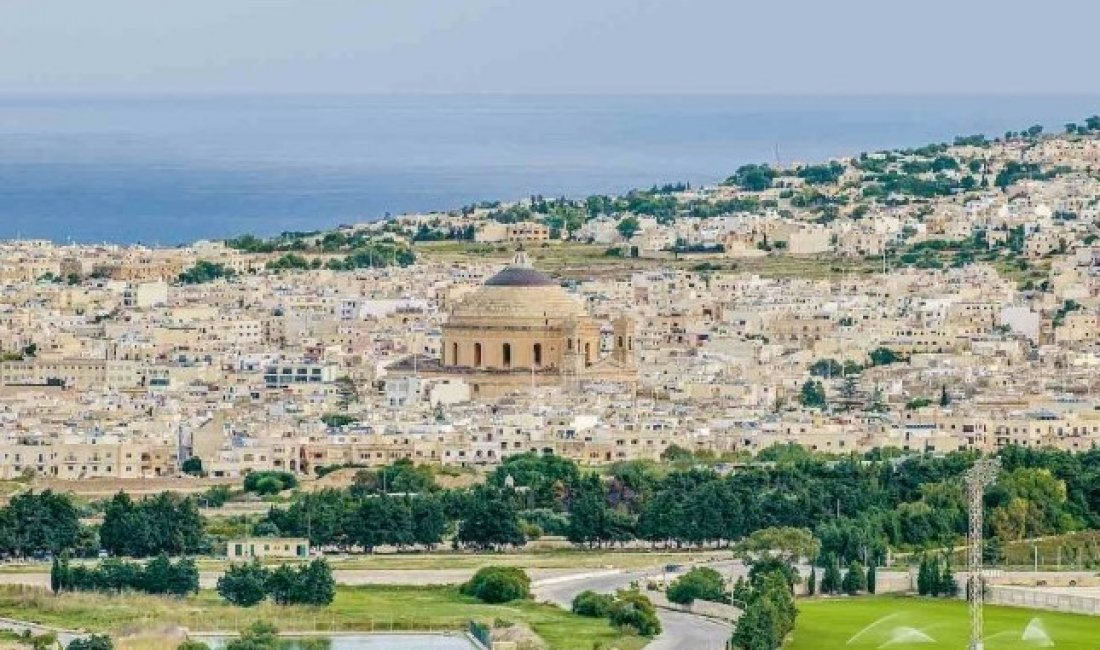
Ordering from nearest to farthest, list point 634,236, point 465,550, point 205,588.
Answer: point 205,588 → point 465,550 → point 634,236

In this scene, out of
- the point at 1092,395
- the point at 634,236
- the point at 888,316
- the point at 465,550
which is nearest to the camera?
the point at 465,550

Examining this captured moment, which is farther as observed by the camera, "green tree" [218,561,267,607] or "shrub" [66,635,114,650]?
"green tree" [218,561,267,607]

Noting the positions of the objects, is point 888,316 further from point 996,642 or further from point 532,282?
point 996,642

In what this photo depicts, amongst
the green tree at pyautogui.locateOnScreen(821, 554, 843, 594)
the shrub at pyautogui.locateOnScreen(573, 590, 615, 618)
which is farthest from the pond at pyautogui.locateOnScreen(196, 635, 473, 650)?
the green tree at pyautogui.locateOnScreen(821, 554, 843, 594)

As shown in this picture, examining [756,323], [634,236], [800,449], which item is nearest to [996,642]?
[800,449]

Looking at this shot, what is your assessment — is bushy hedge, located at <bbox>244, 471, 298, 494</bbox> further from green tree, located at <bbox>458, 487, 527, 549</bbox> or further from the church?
the church

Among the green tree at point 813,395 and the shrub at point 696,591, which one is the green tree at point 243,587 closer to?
the shrub at point 696,591
